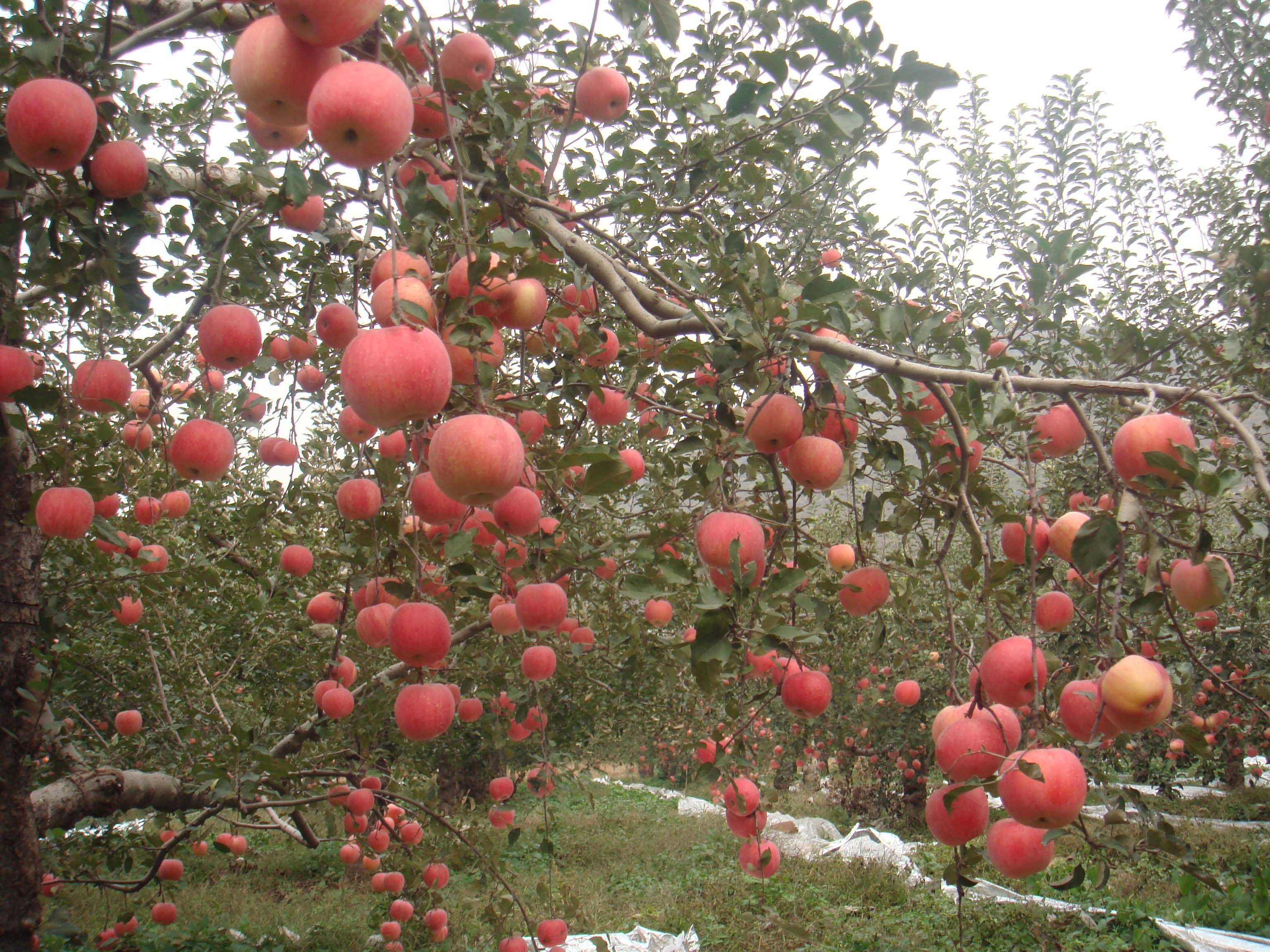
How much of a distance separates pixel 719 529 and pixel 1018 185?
20.5 ft

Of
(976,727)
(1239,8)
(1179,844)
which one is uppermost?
(1239,8)

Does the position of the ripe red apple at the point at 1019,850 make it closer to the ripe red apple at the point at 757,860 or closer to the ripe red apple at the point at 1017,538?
the ripe red apple at the point at 1017,538

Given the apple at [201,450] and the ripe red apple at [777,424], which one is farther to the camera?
Result: the apple at [201,450]

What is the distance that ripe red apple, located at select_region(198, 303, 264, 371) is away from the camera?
68.0 inches

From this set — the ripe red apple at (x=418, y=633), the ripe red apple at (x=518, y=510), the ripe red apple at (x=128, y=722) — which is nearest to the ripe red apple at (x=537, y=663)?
the ripe red apple at (x=418, y=633)

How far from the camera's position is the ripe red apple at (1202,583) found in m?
1.37

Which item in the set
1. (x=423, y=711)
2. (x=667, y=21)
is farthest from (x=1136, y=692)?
(x=667, y=21)

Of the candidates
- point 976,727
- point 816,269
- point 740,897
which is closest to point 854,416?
point 976,727

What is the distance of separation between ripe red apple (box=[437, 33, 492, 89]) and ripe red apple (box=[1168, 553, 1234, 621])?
1876 millimetres

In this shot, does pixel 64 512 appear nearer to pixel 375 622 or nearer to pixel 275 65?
pixel 375 622

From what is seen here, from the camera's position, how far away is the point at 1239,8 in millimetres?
4922

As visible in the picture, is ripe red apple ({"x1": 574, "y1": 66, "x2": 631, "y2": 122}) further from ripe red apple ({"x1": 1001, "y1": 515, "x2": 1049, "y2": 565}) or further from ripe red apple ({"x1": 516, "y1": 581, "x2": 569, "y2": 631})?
ripe red apple ({"x1": 1001, "y1": 515, "x2": 1049, "y2": 565})

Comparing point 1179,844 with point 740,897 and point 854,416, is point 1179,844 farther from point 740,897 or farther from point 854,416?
point 740,897

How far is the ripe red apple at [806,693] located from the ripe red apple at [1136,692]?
0.80 metres
